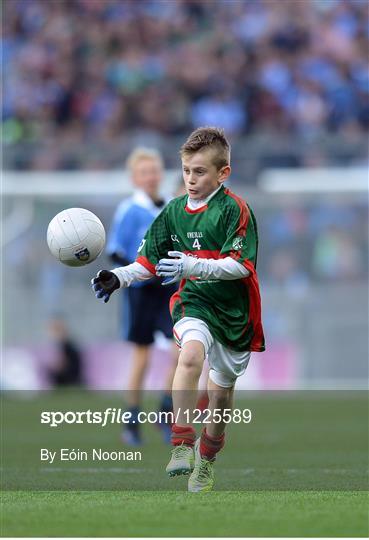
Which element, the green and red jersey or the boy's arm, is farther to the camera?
the green and red jersey

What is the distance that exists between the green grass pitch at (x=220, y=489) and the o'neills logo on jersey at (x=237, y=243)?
1273 millimetres

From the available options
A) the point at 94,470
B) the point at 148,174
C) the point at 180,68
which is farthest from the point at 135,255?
→ the point at 180,68

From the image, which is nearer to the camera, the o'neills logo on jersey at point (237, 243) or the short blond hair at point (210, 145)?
the o'neills logo on jersey at point (237, 243)

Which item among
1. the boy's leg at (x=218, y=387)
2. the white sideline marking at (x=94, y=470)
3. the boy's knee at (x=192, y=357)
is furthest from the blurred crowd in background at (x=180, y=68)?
the boy's knee at (x=192, y=357)

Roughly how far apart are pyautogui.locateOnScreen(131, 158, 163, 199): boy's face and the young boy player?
3.81 m

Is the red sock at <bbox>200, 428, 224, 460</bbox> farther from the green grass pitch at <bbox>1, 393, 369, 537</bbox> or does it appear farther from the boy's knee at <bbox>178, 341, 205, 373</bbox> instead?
the boy's knee at <bbox>178, 341, 205, 373</bbox>

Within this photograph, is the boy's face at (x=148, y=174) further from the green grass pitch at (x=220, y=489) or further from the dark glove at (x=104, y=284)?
the dark glove at (x=104, y=284)

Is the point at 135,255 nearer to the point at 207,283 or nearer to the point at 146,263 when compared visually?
the point at 146,263

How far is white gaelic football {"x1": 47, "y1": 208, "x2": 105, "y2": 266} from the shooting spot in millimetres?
6879

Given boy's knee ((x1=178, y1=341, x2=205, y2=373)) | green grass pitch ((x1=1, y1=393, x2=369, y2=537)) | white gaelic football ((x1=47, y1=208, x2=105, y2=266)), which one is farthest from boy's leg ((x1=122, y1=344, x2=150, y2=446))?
boy's knee ((x1=178, y1=341, x2=205, y2=373))

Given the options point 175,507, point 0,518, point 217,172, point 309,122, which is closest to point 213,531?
point 175,507

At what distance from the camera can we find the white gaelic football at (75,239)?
6879 mm

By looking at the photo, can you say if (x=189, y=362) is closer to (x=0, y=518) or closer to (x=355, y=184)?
(x=0, y=518)

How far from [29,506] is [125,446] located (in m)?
4.14
